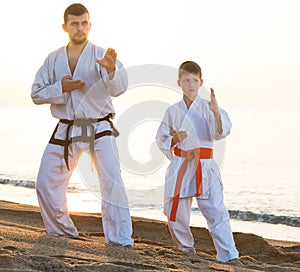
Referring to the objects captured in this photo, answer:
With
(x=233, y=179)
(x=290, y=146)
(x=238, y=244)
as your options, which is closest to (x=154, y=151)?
(x=238, y=244)

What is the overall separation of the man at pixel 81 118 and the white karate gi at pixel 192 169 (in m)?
0.47

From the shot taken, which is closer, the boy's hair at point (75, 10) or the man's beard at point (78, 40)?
the boy's hair at point (75, 10)

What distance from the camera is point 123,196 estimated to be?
5.78 meters

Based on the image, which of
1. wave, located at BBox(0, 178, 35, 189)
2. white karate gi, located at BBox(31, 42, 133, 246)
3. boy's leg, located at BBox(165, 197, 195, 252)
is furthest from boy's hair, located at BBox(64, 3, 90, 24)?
wave, located at BBox(0, 178, 35, 189)

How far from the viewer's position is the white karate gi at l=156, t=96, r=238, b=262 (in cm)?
589

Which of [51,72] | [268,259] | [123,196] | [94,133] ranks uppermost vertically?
[51,72]

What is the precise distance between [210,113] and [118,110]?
805 mm

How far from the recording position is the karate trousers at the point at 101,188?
577cm

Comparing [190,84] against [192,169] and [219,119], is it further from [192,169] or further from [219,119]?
[192,169]

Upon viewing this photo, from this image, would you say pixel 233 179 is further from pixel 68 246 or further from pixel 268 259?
pixel 68 246

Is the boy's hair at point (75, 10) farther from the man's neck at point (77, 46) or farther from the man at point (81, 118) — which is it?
the man's neck at point (77, 46)

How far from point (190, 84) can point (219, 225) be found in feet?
4.02

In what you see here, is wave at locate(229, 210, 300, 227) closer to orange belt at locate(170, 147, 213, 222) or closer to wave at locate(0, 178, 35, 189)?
orange belt at locate(170, 147, 213, 222)

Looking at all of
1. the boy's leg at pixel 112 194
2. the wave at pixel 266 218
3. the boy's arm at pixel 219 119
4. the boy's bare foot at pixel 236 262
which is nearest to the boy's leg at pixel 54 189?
the boy's leg at pixel 112 194
